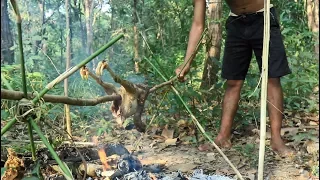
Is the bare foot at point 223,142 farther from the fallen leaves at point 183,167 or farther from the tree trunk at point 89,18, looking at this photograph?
the tree trunk at point 89,18

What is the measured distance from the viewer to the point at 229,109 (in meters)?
2.83

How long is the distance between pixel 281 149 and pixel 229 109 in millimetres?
473

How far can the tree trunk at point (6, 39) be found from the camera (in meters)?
2.62

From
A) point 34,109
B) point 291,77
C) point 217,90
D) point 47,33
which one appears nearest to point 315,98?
point 291,77

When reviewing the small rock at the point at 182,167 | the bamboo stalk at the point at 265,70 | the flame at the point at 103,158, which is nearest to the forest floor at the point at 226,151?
the small rock at the point at 182,167

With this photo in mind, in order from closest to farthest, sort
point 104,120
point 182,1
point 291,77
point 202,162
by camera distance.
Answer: point 202,162, point 104,120, point 291,77, point 182,1

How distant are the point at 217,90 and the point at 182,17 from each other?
46.0 inches

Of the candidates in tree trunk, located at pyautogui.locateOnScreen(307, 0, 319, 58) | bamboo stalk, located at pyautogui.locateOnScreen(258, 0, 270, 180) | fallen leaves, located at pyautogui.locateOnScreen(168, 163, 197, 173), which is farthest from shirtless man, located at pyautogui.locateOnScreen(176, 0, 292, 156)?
bamboo stalk, located at pyautogui.locateOnScreen(258, 0, 270, 180)

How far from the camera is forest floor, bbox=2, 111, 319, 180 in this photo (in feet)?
7.41

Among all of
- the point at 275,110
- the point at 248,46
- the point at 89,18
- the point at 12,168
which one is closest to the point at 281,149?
the point at 275,110

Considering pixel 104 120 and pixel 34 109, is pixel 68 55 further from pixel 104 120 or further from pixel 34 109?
pixel 34 109

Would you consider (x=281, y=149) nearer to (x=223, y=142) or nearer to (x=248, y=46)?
(x=223, y=142)

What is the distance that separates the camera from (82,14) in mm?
2557

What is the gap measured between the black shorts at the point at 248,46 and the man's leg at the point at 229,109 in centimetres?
6
